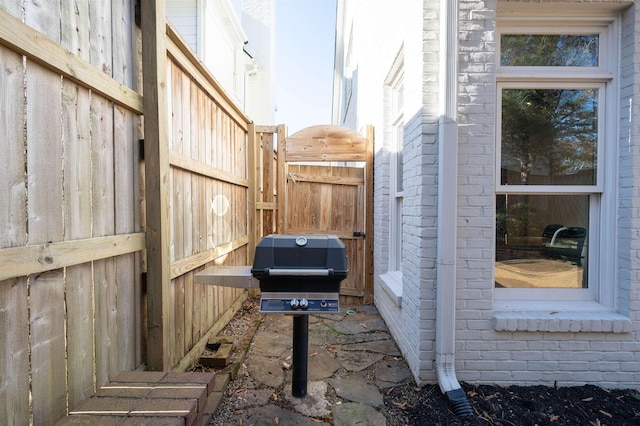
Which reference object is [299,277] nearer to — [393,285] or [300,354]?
[300,354]

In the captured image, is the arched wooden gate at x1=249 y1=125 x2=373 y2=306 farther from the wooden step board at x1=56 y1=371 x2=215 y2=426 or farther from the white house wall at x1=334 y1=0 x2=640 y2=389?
the wooden step board at x1=56 y1=371 x2=215 y2=426

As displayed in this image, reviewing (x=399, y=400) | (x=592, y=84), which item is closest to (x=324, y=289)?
(x=399, y=400)

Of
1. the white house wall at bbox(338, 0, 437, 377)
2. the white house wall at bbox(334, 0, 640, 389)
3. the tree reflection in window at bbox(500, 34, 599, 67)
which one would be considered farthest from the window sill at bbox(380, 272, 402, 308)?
the tree reflection in window at bbox(500, 34, 599, 67)

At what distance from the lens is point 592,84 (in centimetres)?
240

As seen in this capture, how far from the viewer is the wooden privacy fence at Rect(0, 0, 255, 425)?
119 centimetres

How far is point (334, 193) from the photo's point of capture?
4.61 metres

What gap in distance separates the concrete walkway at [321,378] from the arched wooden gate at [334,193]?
105 cm

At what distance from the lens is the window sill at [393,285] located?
302cm

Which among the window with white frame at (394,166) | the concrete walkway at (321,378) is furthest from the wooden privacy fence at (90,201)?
the window with white frame at (394,166)

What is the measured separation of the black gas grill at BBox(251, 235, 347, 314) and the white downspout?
792 mm

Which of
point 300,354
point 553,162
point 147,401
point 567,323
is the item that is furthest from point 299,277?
point 553,162

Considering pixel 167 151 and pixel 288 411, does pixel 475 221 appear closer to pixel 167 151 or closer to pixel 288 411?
pixel 288 411

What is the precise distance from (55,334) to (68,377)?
0.23m

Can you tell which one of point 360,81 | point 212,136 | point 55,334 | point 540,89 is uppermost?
point 360,81
